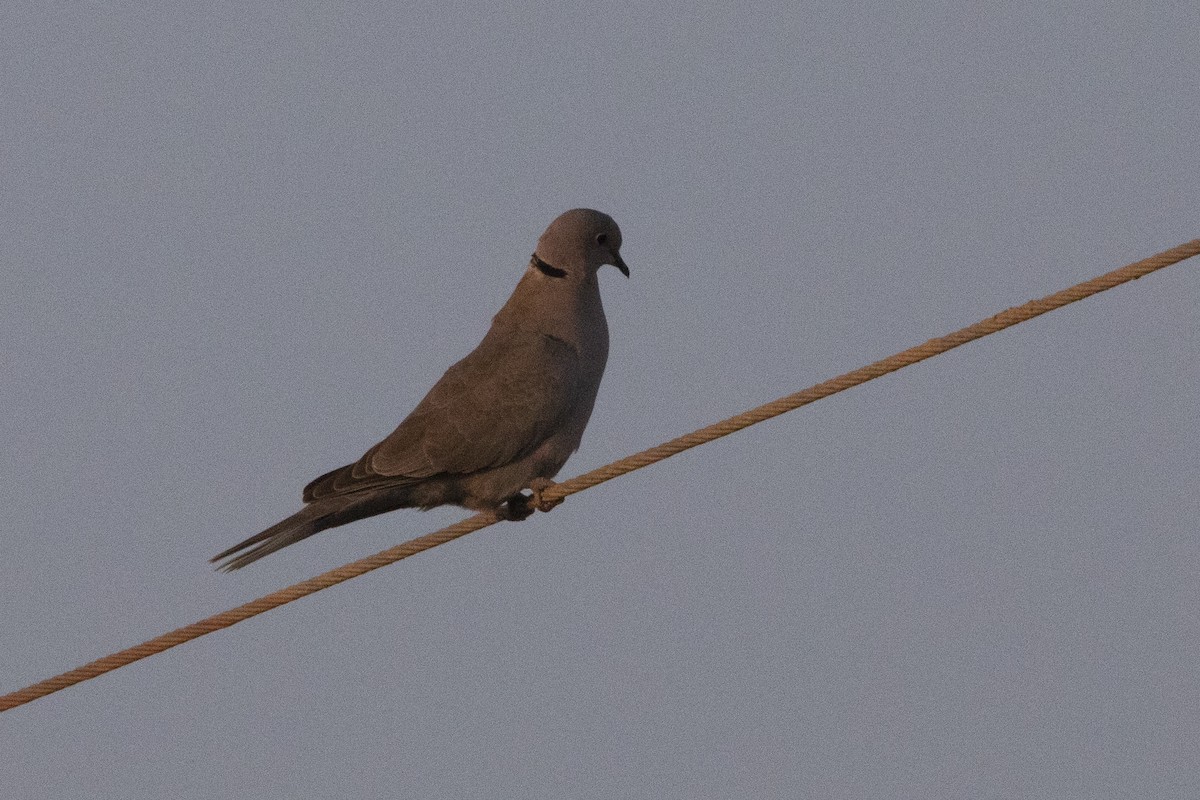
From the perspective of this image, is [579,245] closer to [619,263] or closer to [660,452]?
[619,263]

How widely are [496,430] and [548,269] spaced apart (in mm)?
931

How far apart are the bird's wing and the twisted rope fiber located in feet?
3.92

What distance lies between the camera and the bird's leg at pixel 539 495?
303 inches

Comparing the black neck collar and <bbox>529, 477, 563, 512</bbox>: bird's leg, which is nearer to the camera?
<bbox>529, 477, 563, 512</bbox>: bird's leg

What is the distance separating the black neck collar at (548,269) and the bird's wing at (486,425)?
43 centimetres

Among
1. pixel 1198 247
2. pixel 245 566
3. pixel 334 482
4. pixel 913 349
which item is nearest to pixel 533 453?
pixel 334 482

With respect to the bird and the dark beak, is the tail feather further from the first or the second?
the dark beak

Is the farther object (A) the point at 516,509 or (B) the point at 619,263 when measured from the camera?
(B) the point at 619,263

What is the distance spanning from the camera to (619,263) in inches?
338

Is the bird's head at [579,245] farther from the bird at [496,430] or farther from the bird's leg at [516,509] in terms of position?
the bird's leg at [516,509]

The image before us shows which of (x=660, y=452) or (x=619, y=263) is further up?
(x=619, y=263)

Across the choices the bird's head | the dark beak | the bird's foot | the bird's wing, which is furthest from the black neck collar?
the bird's foot

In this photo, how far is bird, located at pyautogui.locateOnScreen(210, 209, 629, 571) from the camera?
778 centimetres

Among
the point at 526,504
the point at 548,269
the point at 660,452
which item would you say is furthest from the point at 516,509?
the point at 660,452
